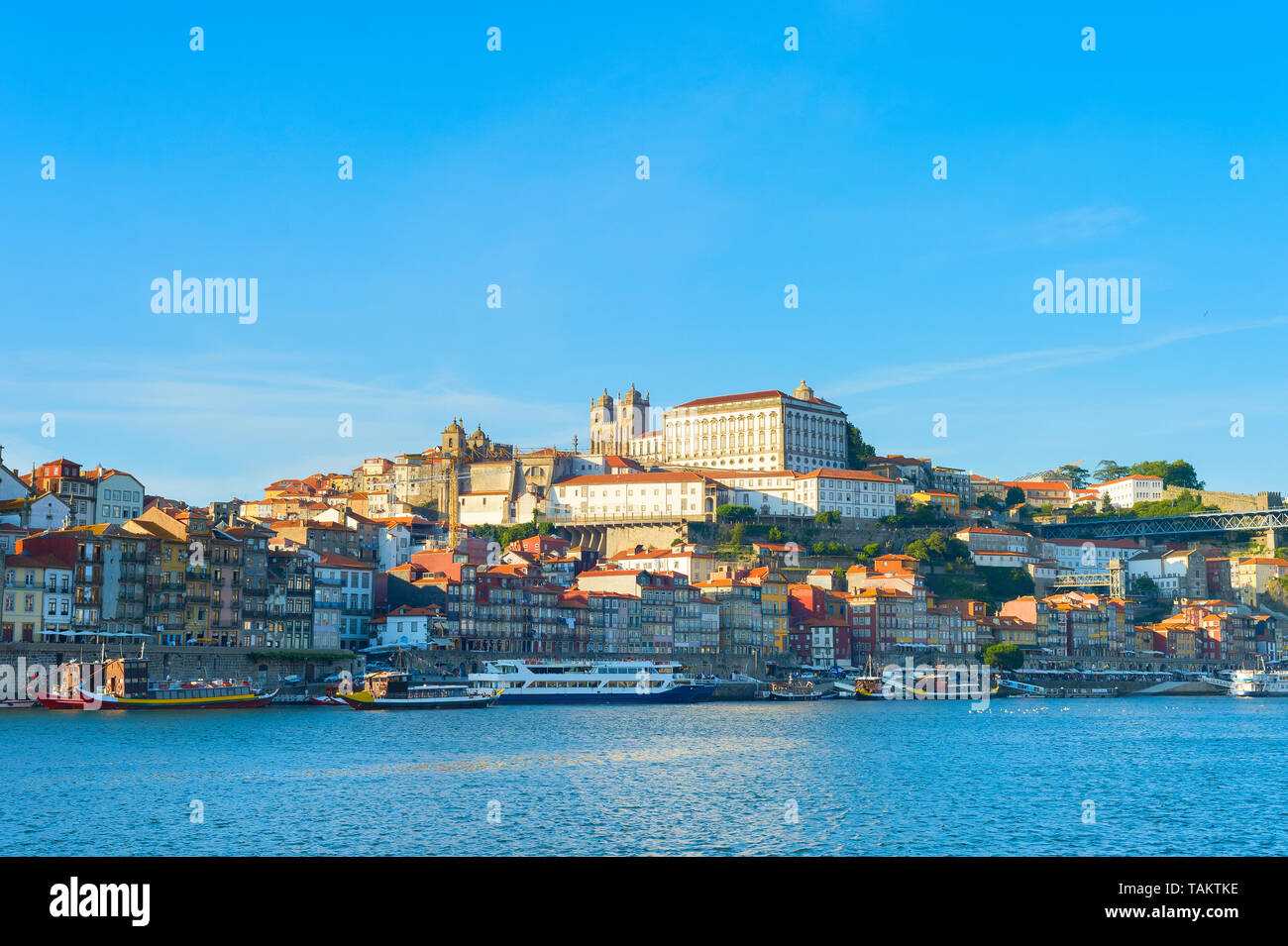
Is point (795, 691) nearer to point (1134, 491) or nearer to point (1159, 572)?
point (1159, 572)

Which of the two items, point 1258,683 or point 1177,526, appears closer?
point 1258,683

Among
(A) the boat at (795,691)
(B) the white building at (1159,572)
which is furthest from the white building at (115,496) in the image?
(B) the white building at (1159,572)

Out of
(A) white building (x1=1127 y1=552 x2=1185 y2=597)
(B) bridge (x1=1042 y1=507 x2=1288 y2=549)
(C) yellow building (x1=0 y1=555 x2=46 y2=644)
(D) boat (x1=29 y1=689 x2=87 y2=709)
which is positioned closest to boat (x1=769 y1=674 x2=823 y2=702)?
(D) boat (x1=29 y1=689 x2=87 y2=709)

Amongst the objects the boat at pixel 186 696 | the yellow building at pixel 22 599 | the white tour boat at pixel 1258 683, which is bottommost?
the white tour boat at pixel 1258 683

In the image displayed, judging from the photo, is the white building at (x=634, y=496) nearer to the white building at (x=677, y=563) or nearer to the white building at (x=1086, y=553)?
the white building at (x=677, y=563)

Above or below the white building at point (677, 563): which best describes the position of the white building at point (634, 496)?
above

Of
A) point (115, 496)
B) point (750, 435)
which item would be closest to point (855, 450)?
point (750, 435)
